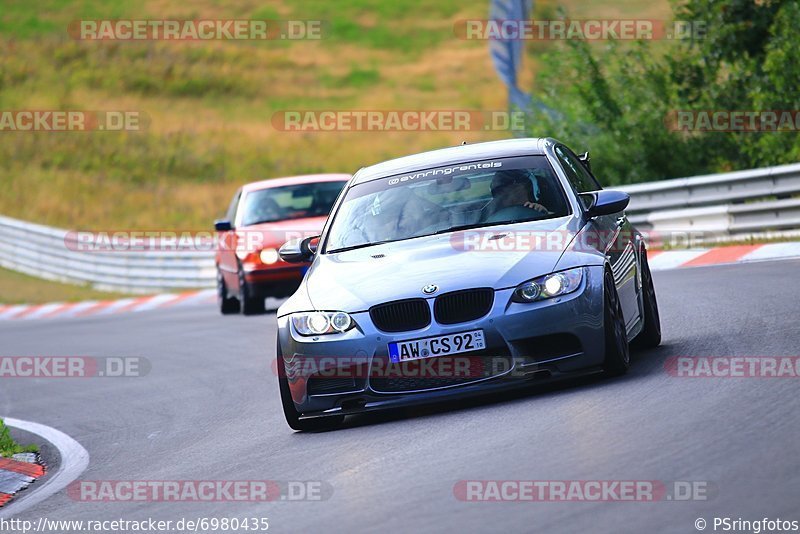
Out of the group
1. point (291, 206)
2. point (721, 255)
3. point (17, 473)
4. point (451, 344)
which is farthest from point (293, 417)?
point (291, 206)

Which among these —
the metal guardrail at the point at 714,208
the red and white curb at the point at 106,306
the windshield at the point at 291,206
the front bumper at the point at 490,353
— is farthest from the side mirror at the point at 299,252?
the red and white curb at the point at 106,306

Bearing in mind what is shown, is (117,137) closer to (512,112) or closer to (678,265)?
(512,112)

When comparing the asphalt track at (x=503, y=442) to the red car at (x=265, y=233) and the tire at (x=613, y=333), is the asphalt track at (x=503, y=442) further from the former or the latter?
the red car at (x=265, y=233)

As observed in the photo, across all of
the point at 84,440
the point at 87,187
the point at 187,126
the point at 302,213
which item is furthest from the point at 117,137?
the point at 84,440

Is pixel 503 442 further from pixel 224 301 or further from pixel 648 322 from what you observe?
pixel 224 301

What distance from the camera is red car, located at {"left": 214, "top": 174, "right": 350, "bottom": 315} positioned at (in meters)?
17.7

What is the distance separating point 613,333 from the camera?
8.13m

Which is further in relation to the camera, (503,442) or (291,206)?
(291,206)

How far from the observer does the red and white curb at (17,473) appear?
822cm

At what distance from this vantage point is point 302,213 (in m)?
18.4

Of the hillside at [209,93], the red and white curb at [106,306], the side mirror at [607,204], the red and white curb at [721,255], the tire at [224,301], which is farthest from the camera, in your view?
the hillside at [209,93]

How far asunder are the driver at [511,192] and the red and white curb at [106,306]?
51.9 ft

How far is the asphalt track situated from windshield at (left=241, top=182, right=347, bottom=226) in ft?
18.8

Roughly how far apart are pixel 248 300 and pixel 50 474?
953 cm
